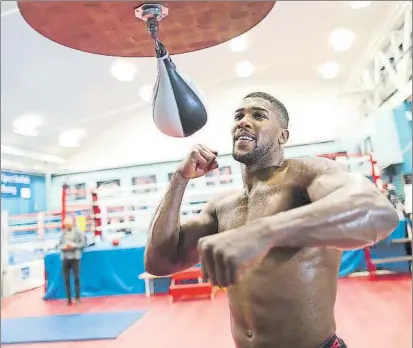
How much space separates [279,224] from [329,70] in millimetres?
8734

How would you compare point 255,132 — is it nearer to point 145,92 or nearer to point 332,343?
point 332,343

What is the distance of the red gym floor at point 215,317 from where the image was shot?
3039mm

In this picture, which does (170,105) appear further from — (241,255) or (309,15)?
(309,15)

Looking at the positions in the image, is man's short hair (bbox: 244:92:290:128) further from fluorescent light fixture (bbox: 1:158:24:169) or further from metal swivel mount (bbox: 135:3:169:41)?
fluorescent light fixture (bbox: 1:158:24:169)

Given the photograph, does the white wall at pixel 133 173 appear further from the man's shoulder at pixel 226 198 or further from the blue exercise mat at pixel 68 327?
the man's shoulder at pixel 226 198

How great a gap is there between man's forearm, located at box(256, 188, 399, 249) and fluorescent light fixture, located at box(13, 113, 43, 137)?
25.9ft

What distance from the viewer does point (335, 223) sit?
647mm

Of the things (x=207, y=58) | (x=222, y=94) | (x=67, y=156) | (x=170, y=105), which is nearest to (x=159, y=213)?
(x=170, y=105)

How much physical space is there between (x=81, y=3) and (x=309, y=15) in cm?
585

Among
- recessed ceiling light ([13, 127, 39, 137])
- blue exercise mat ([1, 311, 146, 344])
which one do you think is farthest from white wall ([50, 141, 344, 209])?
blue exercise mat ([1, 311, 146, 344])

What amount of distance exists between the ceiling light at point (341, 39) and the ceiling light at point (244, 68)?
5.51 feet

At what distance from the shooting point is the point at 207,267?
0.59m

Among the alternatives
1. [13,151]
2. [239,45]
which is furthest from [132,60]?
[13,151]

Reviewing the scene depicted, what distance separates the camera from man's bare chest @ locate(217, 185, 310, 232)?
97 cm
